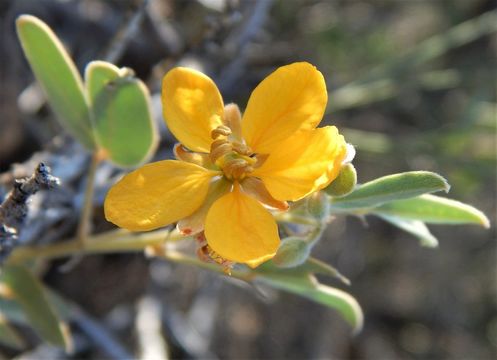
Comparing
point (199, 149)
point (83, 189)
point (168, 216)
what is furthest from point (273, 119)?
point (83, 189)

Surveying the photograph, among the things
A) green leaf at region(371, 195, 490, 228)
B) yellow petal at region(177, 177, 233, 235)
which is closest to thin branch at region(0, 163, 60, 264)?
yellow petal at region(177, 177, 233, 235)

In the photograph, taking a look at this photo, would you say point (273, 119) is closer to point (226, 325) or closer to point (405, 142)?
point (405, 142)

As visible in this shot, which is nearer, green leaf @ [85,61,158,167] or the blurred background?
green leaf @ [85,61,158,167]

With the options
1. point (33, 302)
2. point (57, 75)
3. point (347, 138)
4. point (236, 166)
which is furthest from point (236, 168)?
point (347, 138)

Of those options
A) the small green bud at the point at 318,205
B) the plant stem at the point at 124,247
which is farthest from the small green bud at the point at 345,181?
the plant stem at the point at 124,247

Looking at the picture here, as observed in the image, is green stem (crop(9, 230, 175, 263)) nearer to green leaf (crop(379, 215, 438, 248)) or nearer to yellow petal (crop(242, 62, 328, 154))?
yellow petal (crop(242, 62, 328, 154))

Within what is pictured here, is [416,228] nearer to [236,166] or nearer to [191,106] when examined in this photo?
[236,166]

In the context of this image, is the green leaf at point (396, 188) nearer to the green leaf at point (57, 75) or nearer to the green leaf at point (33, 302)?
the green leaf at point (57, 75)
